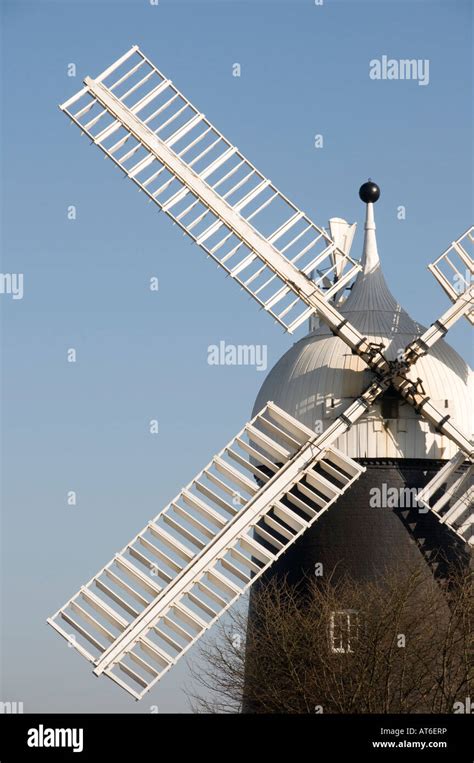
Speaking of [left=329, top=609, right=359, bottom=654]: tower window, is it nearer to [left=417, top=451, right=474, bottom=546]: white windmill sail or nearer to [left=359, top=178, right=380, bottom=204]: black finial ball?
[left=417, top=451, right=474, bottom=546]: white windmill sail

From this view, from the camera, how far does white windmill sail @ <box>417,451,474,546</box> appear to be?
119 ft

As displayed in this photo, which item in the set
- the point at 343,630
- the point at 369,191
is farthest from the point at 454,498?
the point at 369,191

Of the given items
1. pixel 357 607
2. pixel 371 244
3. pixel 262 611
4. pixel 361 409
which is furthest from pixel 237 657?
pixel 371 244

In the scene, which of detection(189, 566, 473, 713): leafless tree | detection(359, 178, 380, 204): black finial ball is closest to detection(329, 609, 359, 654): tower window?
detection(189, 566, 473, 713): leafless tree

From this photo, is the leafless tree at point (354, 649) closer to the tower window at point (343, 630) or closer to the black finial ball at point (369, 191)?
the tower window at point (343, 630)

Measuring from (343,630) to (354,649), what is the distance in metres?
0.71

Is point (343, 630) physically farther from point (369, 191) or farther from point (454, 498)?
point (369, 191)

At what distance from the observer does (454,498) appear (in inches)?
1443

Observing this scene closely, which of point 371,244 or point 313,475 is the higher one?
point 371,244

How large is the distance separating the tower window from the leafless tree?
2 centimetres
